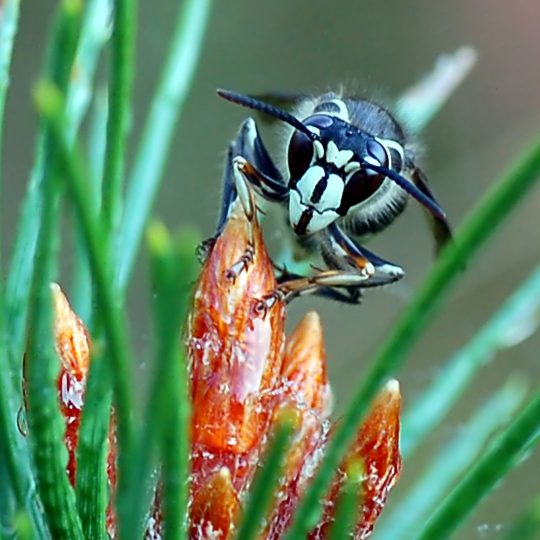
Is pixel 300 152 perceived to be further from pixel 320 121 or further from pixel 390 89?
pixel 390 89

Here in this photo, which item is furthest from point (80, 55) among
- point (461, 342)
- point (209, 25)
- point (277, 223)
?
point (209, 25)

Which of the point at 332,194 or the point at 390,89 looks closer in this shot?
the point at 332,194

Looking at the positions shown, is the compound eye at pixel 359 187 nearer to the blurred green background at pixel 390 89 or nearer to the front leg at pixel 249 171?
the front leg at pixel 249 171

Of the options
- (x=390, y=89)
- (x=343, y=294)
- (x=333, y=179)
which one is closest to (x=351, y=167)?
(x=333, y=179)

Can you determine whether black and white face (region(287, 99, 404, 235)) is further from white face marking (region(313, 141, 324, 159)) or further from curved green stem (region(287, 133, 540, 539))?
curved green stem (region(287, 133, 540, 539))

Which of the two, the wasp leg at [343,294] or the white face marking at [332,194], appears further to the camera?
the wasp leg at [343,294]

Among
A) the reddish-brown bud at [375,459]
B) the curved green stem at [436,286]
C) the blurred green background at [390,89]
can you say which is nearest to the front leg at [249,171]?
the reddish-brown bud at [375,459]

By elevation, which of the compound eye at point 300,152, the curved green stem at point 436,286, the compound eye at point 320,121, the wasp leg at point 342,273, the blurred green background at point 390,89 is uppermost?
the blurred green background at point 390,89
